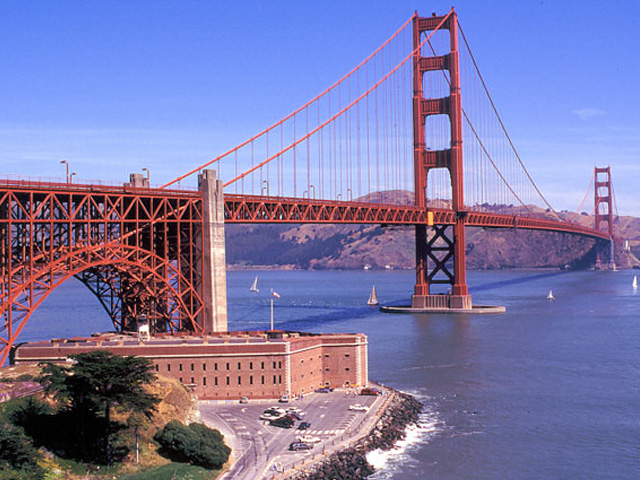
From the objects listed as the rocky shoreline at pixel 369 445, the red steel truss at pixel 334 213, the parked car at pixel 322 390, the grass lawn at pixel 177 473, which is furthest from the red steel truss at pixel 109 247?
the rocky shoreline at pixel 369 445

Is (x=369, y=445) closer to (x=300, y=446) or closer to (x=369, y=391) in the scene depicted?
(x=300, y=446)

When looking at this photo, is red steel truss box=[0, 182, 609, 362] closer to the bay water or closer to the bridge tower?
the bay water

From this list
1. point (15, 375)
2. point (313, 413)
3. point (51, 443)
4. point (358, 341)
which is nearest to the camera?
point (51, 443)

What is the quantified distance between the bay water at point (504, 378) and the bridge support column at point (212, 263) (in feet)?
44.6

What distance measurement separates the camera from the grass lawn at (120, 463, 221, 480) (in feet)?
140

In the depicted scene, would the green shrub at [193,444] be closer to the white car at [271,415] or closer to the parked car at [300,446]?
the parked car at [300,446]

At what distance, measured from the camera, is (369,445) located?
4906 centimetres

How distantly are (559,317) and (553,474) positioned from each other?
6991 cm

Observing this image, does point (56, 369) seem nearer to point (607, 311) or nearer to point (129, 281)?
point (129, 281)

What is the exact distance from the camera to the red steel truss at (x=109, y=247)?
5603cm

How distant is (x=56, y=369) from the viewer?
45625mm

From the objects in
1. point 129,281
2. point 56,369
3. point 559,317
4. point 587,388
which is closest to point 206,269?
point 129,281

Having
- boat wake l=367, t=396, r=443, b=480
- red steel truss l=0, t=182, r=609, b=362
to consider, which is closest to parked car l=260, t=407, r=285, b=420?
boat wake l=367, t=396, r=443, b=480

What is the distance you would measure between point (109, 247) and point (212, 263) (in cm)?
943
